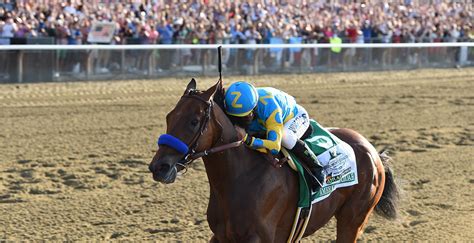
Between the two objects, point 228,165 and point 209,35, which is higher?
point 228,165

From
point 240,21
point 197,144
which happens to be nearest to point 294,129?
point 197,144

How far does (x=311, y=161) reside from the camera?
16.9 feet

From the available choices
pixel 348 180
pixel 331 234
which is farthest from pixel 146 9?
pixel 348 180

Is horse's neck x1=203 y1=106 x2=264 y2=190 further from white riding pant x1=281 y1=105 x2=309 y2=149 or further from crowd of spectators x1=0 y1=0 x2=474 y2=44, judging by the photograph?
crowd of spectators x1=0 y1=0 x2=474 y2=44

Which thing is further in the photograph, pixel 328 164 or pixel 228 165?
pixel 328 164

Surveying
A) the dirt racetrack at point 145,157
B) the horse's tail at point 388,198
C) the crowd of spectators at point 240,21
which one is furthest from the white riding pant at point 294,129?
the crowd of spectators at point 240,21

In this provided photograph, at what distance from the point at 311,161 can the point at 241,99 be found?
796 mm

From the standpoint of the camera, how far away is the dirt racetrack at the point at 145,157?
716cm

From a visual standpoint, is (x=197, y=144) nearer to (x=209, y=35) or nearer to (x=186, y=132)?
(x=186, y=132)

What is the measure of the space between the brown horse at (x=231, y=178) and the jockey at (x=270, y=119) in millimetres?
100

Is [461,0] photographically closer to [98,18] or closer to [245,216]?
[98,18]

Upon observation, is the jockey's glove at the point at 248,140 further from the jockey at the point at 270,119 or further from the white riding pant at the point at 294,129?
the white riding pant at the point at 294,129

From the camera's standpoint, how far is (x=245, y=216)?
4719 mm

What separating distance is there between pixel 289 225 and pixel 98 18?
44.4ft
